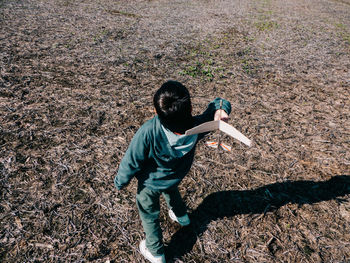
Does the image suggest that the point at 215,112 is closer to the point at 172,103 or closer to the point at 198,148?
the point at 172,103

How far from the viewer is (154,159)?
204 cm

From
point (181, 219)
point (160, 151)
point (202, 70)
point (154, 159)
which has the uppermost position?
point (160, 151)

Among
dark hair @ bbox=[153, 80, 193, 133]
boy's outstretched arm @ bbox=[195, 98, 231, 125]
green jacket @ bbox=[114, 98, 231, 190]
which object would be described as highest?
dark hair @ bbox=[153, 80, 193, 133]

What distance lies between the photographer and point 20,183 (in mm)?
3184

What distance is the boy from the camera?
1754mm

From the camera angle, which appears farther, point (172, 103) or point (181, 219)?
point (181, 219)

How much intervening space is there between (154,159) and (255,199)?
186 cm

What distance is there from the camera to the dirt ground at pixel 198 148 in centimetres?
278

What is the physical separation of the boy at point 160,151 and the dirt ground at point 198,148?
0.64 meters

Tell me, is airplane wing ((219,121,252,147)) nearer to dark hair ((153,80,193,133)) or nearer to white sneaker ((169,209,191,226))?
dark hair ((153,80,193,133))

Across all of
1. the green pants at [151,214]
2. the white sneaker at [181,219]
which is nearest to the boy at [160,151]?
the green pants at [151,214]

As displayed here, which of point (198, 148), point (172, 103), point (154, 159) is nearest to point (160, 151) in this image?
point (154, 159)

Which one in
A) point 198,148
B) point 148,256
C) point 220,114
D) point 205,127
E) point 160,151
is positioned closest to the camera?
point 205,127

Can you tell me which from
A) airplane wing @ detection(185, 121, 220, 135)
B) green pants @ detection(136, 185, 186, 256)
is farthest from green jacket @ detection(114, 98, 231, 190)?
airplane wing @ detection(185, 121, 220, 135)
